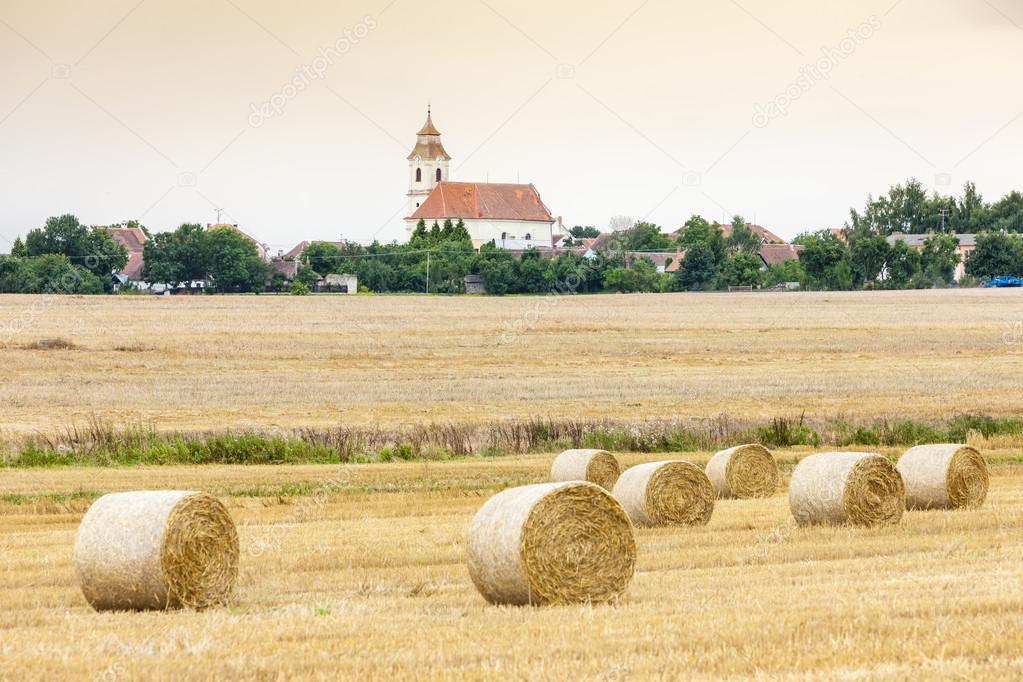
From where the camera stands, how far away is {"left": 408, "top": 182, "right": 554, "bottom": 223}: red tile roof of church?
177m

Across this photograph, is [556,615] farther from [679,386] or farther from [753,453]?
[679,386]

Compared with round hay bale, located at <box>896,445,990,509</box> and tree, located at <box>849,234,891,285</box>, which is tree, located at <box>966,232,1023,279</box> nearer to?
tree, located at <box>849,234,891,285</box>

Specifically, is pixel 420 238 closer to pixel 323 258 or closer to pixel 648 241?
pixel 323 258

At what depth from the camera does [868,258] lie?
110 meters

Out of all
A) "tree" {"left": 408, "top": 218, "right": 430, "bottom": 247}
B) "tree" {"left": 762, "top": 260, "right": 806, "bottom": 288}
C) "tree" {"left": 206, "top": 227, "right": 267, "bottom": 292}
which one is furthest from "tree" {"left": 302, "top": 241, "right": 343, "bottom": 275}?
"tree" {"left": 762, "top": 260, "right": 806, "bottom": 288}

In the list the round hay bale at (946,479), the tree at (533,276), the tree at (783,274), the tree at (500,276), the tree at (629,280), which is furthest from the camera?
the tree at (783,274)

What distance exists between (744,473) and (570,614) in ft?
35.6

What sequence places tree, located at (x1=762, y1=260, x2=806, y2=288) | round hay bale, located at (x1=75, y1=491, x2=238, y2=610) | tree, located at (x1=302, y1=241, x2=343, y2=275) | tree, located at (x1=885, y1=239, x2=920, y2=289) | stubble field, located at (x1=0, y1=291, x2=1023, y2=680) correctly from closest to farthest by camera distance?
stubble field, located at (x1=0, y1=291, x2=1023, y2=680) → round hay bale, located at (x1=75, y1=491, x2=238, y2=610) → tree, located at (x1=885, y1=239, x2=920, y2=289) → tree, located at (x1=762, y1=260, x2=806, y2=288) → tree, located at (x1=302, y1=241, x2=343, y2=275)

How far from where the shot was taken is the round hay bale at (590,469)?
21.0 m

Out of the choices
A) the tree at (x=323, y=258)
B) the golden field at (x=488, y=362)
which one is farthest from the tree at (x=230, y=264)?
the golden field at (x=488, y=362)

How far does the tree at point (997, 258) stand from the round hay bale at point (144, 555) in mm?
114736

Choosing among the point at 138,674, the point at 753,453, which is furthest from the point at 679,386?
the point at 138,674

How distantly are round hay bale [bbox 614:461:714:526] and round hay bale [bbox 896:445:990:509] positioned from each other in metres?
2.69

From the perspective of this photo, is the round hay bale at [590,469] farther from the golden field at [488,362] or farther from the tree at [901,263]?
the tree at [901,263]
